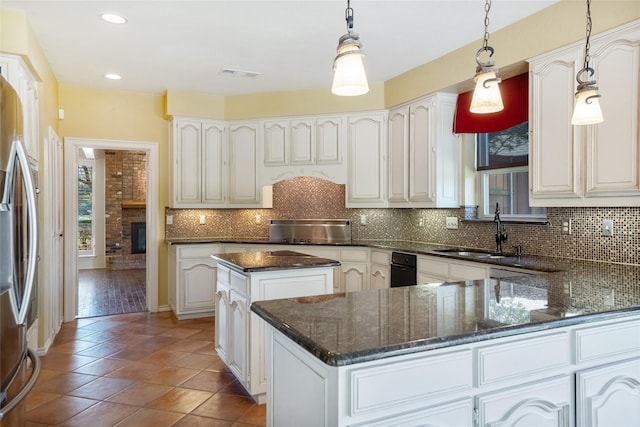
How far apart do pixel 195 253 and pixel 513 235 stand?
3359 mm

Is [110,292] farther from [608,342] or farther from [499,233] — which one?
[608,342]

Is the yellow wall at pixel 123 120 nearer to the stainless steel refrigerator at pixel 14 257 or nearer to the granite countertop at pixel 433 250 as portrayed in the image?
the granite countertop at pixel 433 250

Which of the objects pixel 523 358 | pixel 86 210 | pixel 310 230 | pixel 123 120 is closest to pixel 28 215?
pixel 523 358

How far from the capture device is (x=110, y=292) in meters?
6.27

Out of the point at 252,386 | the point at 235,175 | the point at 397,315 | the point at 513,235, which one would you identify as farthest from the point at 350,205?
the point at 397,315

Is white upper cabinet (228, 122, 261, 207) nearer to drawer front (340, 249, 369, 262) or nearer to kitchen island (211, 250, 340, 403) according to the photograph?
drawer front (340, 249, 369, 262)

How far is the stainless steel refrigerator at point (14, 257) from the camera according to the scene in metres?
1.62

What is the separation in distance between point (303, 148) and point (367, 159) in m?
0.77

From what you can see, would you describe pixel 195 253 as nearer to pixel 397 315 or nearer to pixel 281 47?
pixel 281 47

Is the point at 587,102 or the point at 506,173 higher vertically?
the point at 587,102

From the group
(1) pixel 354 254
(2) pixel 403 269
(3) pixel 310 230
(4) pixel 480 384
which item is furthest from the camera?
(3) pixel 310 230

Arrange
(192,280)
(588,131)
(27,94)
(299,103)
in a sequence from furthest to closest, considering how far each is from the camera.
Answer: (299,103) < (192,280) < (27,94) < (588,131)

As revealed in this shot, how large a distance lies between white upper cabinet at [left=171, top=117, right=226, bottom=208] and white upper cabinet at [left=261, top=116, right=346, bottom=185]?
22.6 inches

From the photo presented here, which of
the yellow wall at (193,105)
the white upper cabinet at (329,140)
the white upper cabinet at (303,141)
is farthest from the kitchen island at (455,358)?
the yellow wall at (193,105)
